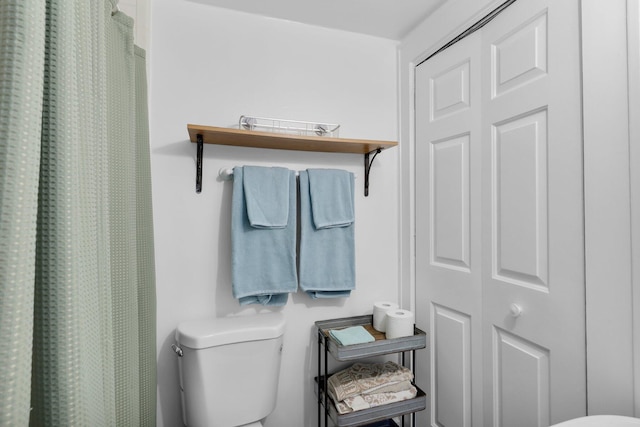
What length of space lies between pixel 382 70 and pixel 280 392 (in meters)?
1.77

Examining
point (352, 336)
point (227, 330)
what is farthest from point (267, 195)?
point (352, 336)

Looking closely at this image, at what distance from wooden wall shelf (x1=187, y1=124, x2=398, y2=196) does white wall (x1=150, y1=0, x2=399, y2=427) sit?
0.06 metres

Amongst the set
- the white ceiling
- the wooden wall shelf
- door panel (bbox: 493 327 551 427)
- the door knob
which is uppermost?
the white ceiling

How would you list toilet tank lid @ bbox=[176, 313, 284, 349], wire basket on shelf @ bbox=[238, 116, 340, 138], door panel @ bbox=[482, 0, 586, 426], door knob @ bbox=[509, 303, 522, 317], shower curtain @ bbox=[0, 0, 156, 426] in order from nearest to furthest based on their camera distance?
shower curtain @ bbox=[0, 0, 156, 426]
door panel @ bbox=[482, 0, 586, 426]
door knob @ bbox=[509, 303, 522, 317]
toilet tank lid @ bbox=[176, 313, 284, 349]
wire basket on shelf @ bbox=[238, 116, 340, 138]

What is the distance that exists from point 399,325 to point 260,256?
0.71 meters

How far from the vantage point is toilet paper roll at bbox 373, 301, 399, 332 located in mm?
1507

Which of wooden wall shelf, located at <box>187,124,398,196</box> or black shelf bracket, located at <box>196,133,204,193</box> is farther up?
wooden wall shelf, located at <box>187,124,398,196</box>

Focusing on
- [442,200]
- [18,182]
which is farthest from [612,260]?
[18,182]

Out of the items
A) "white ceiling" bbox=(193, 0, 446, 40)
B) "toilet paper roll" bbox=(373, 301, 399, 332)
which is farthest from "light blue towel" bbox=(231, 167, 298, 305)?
"white ceiling" bbox=(193, 0, 446, 40)

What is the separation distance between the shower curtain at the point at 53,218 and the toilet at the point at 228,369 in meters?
0.73

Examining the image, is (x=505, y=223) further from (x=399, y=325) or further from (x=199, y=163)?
(x=199, y=163)

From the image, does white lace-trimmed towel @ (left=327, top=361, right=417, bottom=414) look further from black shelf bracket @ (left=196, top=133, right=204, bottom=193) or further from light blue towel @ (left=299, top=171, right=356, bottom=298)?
black shelf bracket @ (left=196, top=133, right=204, bottom=193)

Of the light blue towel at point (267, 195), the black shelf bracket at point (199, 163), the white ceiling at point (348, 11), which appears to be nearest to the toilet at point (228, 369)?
the light blue towel at point (267, 195)

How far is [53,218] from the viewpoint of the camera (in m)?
0.41
